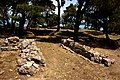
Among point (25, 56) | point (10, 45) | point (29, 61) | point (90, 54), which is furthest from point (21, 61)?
point (90, 54)

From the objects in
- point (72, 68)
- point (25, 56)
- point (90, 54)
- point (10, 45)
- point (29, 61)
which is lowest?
point (72, 68)

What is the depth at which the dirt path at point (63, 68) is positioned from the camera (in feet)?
68.6

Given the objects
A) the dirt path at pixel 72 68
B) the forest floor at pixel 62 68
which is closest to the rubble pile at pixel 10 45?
the forest floor at pixel 62 68

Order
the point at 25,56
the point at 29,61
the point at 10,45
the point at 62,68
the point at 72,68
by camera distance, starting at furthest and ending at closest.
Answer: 1. the point at 10,45
2. the point at 72,68
3. the point at 62,68
4. the point at 25,56
5. the point at 29,61

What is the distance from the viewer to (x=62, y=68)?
23.3 m

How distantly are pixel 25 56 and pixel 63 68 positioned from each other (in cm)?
321

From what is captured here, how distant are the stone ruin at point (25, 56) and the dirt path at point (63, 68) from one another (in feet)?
1.44

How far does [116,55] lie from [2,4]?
23250mm

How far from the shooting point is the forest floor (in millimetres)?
20844

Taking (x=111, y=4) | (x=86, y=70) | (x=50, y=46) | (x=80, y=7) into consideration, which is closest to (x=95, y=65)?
(x=86, y=70)

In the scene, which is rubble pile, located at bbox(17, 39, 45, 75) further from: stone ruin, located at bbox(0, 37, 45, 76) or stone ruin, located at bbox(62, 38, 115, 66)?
stone ruin, located at bbox(62, 38, 115, 66)

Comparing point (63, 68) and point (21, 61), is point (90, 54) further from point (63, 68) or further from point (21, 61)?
point (21, 61)

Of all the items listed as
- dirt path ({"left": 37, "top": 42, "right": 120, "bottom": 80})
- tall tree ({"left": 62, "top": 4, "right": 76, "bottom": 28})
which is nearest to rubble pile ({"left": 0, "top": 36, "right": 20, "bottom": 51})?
dirt path ({"left": 37, "top": 42, "right": 120, "bottom": 80})

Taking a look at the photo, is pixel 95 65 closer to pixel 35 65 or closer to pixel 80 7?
pixel 35 65
